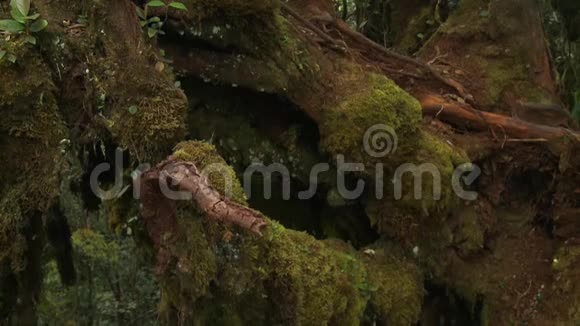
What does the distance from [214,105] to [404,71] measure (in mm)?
1653

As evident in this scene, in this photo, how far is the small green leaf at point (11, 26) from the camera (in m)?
4.08

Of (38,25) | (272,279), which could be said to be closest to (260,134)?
(272,279)

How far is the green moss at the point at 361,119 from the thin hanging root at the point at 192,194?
1.74 m

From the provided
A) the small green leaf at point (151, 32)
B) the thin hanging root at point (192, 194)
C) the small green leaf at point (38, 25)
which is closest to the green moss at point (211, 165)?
the thin hanging root at point (192, 194)

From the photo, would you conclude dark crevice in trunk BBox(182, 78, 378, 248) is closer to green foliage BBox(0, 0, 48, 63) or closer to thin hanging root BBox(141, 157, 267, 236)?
green foliage BBox(0, 0, 48, 63)

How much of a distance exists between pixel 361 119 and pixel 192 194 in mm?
1989

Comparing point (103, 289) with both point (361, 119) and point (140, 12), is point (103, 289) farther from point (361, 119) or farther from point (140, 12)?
point (140, 12)

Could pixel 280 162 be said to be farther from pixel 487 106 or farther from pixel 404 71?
pixel 487 106

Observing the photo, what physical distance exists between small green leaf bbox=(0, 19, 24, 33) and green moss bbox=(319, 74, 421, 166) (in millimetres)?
2159

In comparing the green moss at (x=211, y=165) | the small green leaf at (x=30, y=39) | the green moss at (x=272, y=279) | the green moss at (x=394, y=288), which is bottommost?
the green moss at (x=394, y=288)

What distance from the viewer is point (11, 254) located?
4.30 meters

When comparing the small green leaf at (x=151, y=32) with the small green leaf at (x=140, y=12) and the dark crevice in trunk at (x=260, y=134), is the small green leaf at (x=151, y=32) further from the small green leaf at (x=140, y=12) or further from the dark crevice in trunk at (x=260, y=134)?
the dark crevice in trunk at (x=260, y=134)

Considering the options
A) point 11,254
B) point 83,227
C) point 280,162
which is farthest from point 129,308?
point 11,254

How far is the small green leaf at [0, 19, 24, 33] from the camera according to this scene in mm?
4082
